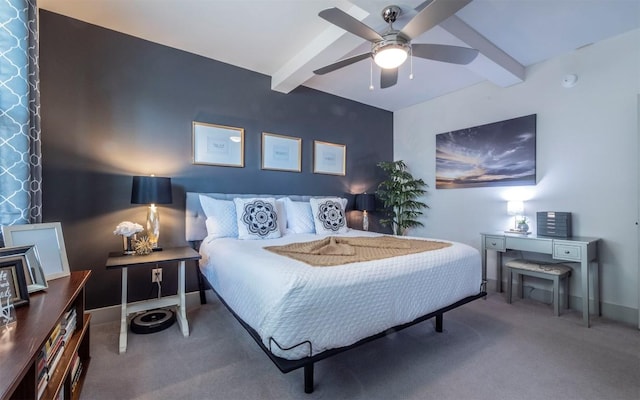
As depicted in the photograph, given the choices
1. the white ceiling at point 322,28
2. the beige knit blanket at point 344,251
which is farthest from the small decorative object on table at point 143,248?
the white ceiling at point 322,28

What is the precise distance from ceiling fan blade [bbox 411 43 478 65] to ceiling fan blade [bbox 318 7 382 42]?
336 mm

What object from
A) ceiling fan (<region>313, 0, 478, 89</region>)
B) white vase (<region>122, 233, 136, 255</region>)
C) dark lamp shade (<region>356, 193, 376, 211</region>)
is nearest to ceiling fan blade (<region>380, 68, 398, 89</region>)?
ceiling fan (<region>313, 0, 478, 89</region>)

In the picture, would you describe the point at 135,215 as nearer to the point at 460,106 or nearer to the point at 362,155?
the point at 362,155

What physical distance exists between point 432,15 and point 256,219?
223 centimetres

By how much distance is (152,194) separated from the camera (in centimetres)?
241

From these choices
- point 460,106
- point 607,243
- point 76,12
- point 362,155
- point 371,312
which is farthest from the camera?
point 362,155

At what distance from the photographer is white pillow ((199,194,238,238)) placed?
2.79 metres

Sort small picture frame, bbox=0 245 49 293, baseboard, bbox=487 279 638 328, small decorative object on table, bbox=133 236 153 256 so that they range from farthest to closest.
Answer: baseboard, bbox=487 279 638 328 < small decorative object on table, bbox=133 236 153 256 < small picture frame, bbox=0 245 49 293

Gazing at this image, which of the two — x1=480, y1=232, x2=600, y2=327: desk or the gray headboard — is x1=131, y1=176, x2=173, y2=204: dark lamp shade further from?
x1=480, y1=232, x2=600, y2=327: desk

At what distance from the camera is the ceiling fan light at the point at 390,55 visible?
1.99 metres

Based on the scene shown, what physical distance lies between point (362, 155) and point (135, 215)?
3.30 metres

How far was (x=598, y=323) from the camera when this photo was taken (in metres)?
2.53

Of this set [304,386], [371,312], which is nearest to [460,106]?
[371,312]

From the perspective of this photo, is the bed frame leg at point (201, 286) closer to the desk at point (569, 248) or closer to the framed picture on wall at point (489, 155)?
the desk at point (569, 248)
